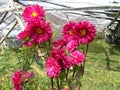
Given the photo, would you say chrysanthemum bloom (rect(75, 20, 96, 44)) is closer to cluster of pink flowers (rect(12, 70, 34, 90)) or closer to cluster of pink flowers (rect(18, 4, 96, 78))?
cluster of pink flowers (rect(18, 4, 96, 78))

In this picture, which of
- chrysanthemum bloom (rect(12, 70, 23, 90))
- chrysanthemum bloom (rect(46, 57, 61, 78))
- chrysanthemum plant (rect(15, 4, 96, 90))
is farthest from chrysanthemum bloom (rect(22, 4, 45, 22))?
chrysanthemum bloom (rect(12, 70, 23, 90))

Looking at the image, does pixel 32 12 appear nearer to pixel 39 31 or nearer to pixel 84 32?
pixel 39 31

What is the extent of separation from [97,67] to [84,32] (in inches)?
208

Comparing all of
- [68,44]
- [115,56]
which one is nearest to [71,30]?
[68,44]

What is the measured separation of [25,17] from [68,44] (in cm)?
30

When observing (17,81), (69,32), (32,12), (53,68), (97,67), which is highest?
(32,12)

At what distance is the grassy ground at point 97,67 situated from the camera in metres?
4.14

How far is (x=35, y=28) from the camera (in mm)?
1782

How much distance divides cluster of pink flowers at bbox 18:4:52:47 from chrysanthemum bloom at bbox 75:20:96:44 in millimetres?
164

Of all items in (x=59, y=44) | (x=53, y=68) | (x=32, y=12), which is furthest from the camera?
(x=59, y=44)

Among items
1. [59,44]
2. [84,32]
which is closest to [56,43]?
[59,44]

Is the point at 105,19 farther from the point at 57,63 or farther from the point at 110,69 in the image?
the point at 57,63

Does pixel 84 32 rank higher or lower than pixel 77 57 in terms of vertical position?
higher

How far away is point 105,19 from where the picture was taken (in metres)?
8.98
